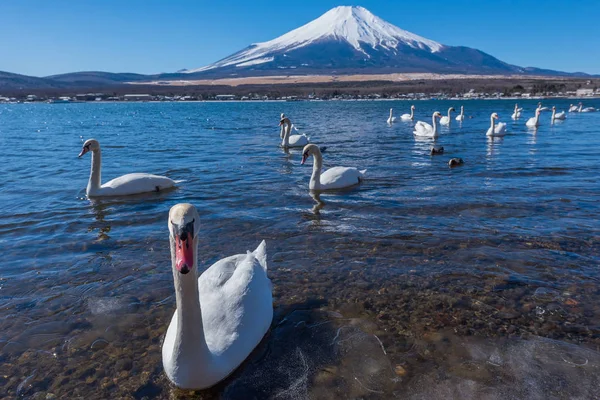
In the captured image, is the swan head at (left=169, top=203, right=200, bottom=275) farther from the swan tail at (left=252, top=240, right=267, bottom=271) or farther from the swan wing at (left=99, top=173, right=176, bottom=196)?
the swan wing at (left=99, top=173, right=176, bottom=196)

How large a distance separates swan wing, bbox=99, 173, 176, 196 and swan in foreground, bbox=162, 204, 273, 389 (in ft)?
23.0

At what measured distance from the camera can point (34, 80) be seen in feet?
600

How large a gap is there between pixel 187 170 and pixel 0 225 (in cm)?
697

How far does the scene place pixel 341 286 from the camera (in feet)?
20.6

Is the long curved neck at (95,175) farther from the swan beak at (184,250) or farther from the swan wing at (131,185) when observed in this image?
the swan beak at (184,250)

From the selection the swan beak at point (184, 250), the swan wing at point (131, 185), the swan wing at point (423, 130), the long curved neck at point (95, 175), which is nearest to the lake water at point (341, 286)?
the swan wing at point (131, 185)

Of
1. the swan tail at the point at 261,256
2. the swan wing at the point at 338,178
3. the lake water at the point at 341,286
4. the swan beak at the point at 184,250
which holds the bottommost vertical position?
the lake water at the point at 341,286

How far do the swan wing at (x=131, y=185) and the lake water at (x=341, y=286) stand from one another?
253mm

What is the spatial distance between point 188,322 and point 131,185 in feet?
27.7

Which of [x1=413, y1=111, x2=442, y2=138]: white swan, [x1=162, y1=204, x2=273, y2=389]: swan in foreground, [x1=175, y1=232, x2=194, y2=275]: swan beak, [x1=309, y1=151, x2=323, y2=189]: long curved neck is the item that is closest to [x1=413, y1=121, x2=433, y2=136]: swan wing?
[x1=413, y1=111, x2=442, y2=138]: white swan

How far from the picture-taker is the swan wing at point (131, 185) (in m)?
11.4

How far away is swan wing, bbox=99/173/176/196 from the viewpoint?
11.4 m

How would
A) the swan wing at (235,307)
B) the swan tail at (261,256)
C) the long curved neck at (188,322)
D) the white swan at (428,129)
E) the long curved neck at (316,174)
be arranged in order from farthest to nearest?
the white swan at (428,129) → the long curved neck at (316,174) → the swan tail at (261,256) → the swan wing at (235,307) → the long curved neck at (188,322)

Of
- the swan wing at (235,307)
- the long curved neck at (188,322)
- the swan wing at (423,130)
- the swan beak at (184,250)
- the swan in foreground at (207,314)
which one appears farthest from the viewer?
the swan wing at (423,130)
